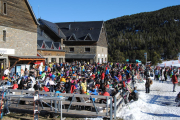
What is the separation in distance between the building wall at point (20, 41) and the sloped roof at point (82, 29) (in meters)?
19.2

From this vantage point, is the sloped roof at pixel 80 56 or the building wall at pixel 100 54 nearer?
the sloped roof at pixel 80 56

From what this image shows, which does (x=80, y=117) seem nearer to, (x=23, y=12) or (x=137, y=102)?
(x=137, y=102)

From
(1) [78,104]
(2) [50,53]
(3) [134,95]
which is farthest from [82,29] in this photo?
(1) [78,104]

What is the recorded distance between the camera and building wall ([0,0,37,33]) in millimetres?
18438

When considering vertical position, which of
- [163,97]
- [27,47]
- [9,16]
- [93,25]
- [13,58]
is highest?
[93,25]

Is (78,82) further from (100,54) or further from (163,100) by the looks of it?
(100,54)

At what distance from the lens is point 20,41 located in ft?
67.3

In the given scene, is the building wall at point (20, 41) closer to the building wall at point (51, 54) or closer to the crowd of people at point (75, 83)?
the crowd of people at point (75, 83)

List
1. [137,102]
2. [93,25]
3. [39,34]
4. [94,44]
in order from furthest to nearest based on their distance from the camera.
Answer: [93,25], [94,44], [39,34], [137,102]

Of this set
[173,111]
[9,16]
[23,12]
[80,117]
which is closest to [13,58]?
[9,16]

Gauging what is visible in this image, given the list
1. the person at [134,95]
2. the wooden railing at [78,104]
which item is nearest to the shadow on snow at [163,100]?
the person at [134,95]

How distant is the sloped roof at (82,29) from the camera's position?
41188 mm

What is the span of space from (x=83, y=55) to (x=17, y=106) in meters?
31.0

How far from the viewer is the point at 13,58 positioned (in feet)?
62.5
